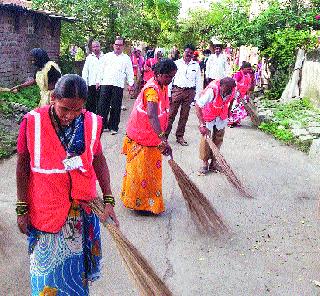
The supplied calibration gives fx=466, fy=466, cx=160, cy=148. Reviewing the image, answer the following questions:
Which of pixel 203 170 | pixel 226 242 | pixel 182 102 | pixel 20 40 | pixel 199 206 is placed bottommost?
pixel 226 242

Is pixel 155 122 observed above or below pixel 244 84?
below

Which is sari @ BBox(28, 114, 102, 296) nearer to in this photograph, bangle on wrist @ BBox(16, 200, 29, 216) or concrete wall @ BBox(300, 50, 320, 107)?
bangle on wrist @ BBox(16, 200, 29, 216)

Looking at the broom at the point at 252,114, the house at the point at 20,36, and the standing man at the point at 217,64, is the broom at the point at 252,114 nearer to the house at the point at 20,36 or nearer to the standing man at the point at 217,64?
the standing man at the point at 217,64

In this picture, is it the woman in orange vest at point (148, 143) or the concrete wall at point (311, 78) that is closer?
the woman in orange vest at point (148, 143)

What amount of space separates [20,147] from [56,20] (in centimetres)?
1185

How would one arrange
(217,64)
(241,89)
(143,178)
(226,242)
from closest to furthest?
(226,242), (143,178), (241,89), (217,64)

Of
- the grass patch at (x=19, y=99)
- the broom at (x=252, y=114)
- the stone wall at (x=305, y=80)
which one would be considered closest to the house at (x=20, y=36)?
the grass patch at (x=19, y=99)

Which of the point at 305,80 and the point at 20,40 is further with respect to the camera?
the point at 305,80

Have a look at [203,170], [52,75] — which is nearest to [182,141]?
[203,170]

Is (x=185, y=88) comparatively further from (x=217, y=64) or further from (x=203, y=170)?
(x=217, y=64)

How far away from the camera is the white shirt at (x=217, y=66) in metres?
11.8

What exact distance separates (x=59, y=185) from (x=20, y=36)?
32.6 ft

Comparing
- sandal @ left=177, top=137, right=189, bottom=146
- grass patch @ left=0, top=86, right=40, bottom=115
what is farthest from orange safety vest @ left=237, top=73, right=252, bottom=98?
grass patch @ left=0, top=86, right=40, bottom=115

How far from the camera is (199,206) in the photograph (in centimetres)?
439
